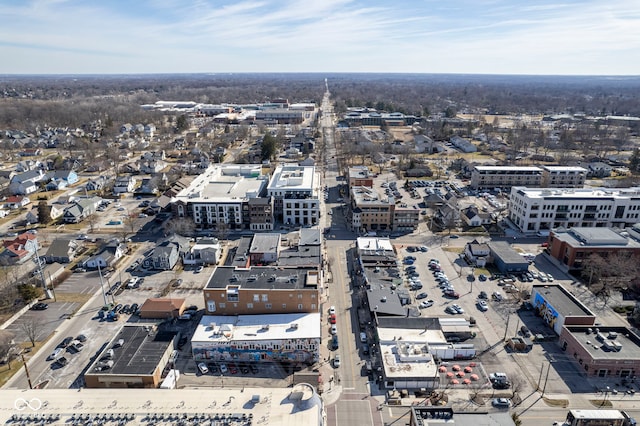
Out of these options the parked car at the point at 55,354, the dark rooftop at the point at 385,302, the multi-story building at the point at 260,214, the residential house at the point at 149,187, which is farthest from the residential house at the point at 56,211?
the dark rooftop at the point at 385,302

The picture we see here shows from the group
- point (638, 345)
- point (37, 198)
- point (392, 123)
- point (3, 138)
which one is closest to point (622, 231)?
point (638, 345)

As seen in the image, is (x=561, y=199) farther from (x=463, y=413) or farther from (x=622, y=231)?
(x=463, y=413)

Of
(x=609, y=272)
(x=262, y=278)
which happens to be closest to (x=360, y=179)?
(x=262, y=278)

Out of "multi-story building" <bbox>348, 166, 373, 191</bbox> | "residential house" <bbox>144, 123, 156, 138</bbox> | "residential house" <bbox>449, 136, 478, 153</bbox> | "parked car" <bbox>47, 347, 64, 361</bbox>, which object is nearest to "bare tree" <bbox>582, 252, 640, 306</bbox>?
"multi-story building" <bbox>348, 166, 373, 191</bbox>

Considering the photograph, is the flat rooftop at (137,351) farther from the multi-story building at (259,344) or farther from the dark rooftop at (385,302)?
the dark rooftop at (385,302)

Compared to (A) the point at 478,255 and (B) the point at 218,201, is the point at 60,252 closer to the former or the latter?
(B) the point at 218,201

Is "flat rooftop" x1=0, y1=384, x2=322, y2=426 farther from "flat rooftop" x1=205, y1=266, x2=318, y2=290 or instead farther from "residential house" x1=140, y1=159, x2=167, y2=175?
"residential house" x1=140, y1=159, x2=167, y2=175
